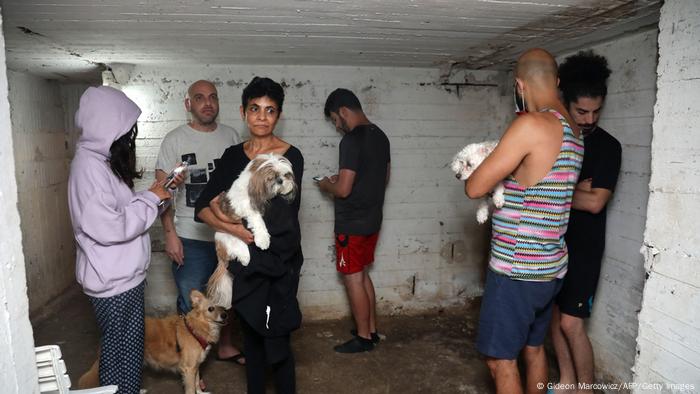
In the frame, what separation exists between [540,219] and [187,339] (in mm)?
2418

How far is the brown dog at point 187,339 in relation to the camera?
3.10 metres

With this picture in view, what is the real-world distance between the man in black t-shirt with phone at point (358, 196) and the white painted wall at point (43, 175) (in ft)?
10.0

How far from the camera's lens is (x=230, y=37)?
3.16 m

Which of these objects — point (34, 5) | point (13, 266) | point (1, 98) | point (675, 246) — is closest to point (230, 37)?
point (34, 5)

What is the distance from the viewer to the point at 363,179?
3799 mm

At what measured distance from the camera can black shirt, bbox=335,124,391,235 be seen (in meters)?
3.69

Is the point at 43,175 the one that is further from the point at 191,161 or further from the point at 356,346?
the point at 356,346

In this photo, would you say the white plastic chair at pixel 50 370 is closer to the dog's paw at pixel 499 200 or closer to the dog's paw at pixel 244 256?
the dog's paw at pixel 244 256

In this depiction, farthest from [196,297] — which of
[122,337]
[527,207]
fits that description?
[527,207]

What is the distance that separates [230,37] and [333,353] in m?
2.70

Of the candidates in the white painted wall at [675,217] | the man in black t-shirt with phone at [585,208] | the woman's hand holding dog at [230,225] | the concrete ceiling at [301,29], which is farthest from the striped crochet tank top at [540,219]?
the woman's hand holding dog at [230,225]

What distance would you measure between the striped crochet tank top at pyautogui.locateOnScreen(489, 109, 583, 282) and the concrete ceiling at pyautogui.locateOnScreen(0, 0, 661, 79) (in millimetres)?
883

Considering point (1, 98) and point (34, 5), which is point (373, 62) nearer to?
point (34, 5)

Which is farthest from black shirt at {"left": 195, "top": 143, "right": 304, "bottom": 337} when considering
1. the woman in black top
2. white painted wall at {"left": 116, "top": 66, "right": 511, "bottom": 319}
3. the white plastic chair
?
white painted wall at {"left": 116, "top": 66, "right": 511, "bottom": 319}
